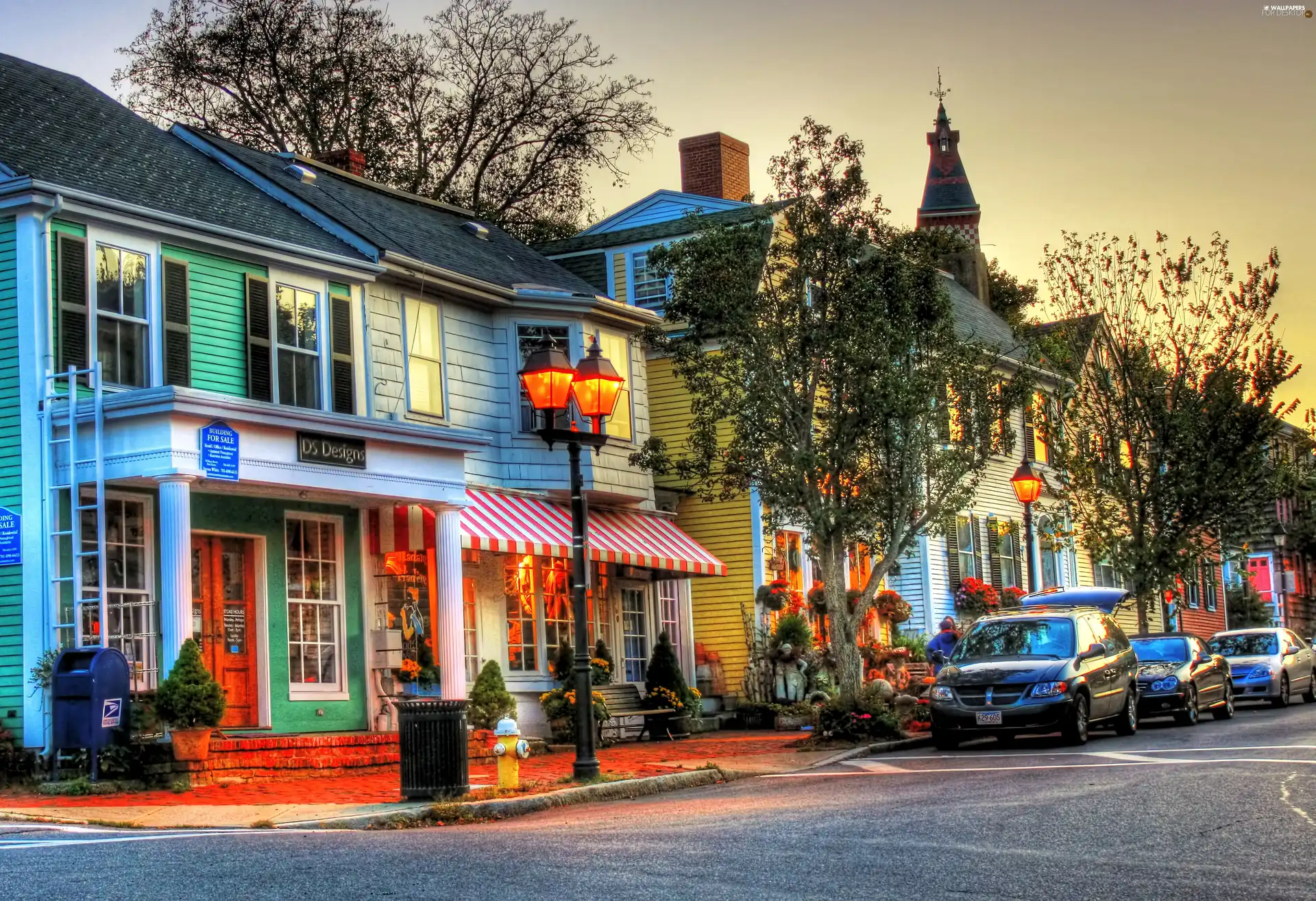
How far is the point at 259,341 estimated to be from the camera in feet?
67.5

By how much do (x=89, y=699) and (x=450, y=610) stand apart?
5.04 m

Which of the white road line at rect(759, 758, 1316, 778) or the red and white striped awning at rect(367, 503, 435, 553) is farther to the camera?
the red and white striped awning at rect(367, 503, 435, 553)

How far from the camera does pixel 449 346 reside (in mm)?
24156

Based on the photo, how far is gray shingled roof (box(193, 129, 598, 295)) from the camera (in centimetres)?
2383

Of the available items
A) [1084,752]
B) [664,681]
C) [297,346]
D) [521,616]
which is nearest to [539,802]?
[1084,752]

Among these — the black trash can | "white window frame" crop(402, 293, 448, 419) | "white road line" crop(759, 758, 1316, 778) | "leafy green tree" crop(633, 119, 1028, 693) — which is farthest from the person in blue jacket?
the black trash can

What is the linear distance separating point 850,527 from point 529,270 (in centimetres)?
776

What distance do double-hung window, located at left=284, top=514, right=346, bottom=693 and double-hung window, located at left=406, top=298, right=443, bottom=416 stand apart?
2.76m

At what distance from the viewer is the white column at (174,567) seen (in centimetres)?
1678

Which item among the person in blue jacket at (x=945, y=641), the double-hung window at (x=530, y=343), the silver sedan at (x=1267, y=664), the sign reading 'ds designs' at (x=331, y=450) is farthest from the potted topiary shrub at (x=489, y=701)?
the silver sedan at (x=1267, y=664)

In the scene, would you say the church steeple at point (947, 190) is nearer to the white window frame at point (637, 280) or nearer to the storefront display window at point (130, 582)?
the white window frame at point (637, 280)

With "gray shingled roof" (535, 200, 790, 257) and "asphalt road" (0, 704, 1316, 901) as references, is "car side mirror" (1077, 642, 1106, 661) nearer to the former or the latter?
"asphalt road" (0, 704, 1316, 901)

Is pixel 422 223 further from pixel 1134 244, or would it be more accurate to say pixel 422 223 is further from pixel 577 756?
pixel 1134 244

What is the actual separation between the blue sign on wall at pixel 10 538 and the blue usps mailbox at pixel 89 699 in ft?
4.74
